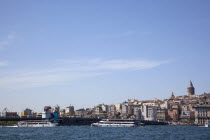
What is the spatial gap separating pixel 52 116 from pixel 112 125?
52.2 m

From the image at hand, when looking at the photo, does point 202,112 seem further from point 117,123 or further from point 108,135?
point 108,135

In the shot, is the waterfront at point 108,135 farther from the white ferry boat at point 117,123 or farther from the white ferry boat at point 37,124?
the white ferry boat at point 37,124

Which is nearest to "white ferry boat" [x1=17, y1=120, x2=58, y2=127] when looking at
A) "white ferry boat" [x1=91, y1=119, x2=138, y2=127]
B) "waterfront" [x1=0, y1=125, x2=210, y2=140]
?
"white ferry boat" [x1=91, y1=119, x2=138, y2=127]

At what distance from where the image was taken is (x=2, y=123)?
18775cm

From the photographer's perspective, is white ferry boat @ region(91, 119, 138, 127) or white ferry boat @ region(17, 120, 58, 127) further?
white ferry boat @ region(17, 120, 58, 127)

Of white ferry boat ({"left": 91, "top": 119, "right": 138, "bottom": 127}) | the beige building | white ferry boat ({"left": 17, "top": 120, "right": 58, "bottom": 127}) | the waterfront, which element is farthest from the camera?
the beige building

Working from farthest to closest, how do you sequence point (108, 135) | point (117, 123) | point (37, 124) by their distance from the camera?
point (37, 124), point (117, 123), point (108, 135)

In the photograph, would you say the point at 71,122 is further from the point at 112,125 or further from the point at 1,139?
the point at 1,139

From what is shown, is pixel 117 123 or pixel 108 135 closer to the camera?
pixel 108 135

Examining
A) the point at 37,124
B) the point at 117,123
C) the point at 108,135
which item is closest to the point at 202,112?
the point at 117,123

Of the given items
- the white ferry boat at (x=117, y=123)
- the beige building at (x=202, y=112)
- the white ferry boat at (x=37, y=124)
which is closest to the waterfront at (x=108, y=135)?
the white ferry boat at (x=117, y=123)

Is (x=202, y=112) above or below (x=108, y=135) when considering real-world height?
above

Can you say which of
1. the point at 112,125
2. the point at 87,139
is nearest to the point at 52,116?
the point at 112,125

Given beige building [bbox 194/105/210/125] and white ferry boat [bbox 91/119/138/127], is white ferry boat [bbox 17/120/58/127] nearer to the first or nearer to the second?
white ferry boat [bbox 91/119/138/127]
